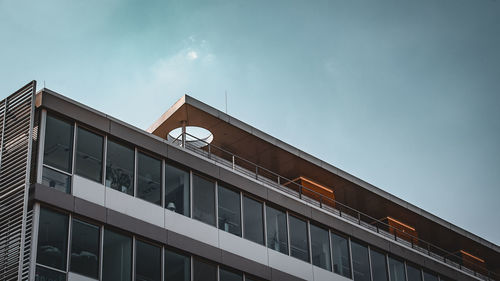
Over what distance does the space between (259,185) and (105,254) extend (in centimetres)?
874

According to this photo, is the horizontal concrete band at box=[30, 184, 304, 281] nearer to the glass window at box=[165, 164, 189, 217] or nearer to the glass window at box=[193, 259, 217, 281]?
the glass window at box=[193, 259, 217, 281]

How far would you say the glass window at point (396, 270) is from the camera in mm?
37812

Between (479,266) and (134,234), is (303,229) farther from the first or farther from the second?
(479,266)

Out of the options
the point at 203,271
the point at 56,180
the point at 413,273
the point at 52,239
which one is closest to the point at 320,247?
the point at 413,273

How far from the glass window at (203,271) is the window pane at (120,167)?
361cm

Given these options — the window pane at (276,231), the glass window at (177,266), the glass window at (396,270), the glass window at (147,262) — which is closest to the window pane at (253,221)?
the window pane at (276,231)

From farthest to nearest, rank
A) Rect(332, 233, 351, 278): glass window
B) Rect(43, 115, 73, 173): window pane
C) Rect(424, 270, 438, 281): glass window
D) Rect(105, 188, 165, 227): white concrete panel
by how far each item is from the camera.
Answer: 1. Rect(424, 270, 438, 281): glass window
2. Rect(332, 233, 351, 278): glass window
3. Rect(105, 188, 165, 227): white concrete panel
4. Rect(43, 115, 73, 173): window pane

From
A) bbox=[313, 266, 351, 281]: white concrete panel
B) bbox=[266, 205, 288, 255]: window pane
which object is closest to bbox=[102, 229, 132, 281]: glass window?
bbox=[266, 205, 288, 255]: window pane

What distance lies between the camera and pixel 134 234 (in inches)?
1089

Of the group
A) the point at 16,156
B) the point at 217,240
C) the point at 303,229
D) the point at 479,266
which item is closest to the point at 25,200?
the point at 16,156

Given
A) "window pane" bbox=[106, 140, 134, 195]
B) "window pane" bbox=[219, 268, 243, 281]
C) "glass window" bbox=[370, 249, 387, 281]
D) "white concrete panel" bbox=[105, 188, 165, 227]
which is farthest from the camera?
"glass window" bbox=[370, 249, 387, 281]

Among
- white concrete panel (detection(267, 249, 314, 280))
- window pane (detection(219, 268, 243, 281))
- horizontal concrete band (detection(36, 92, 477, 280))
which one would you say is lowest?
window pane (detection(219, 268, 243, 281))

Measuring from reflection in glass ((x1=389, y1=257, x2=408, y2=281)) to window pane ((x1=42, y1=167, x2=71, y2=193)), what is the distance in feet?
56.9

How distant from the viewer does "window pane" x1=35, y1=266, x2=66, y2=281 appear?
24156 mm
